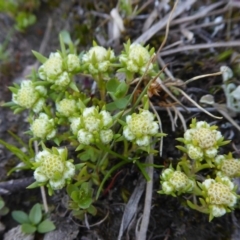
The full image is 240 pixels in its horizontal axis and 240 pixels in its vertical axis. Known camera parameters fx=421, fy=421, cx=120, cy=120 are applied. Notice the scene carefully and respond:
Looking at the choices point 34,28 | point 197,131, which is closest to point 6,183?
point 197,131

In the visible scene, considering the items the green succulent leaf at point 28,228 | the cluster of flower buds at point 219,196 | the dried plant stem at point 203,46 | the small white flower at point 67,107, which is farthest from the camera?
the dried plant stem at point 203,46

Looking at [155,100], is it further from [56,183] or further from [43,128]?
[56,183]

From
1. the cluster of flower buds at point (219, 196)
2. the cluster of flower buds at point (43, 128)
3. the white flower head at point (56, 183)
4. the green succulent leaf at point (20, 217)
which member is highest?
the cluster of flower buds at point (43, 128)

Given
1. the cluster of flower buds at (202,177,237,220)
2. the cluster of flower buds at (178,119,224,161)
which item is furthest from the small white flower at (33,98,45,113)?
the cluster of flower buds at (202,177,237,220)

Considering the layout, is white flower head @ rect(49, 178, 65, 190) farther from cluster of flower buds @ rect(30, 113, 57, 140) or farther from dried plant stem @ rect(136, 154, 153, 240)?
dried plant stem @ rect(136, 154, 153, 240)

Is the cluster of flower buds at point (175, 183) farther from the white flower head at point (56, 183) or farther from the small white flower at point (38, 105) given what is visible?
the small white flower at point (38, 105)

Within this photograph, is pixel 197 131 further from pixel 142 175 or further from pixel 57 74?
pixel 57 74

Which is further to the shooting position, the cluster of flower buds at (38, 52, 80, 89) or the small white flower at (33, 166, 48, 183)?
the cluster of flower buds at (38, 52, 80, 89)

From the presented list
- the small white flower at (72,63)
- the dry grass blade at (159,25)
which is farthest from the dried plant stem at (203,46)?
the small white flower at (72,63)
